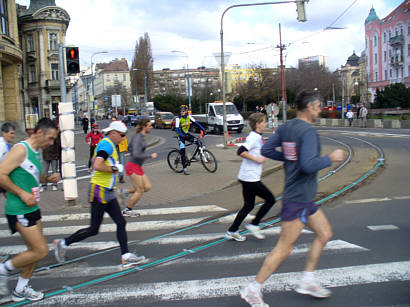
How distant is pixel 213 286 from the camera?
14.0 feet

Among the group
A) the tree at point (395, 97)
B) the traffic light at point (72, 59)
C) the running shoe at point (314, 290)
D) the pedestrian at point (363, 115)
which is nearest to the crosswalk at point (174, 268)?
the running shoe at point (314, 290)

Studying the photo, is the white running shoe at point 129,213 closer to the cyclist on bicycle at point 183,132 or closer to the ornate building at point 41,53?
the cyclist on bicycle at point 183,132

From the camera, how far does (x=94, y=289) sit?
4363 millimetres

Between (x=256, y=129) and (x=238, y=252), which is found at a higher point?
(x=256, y=129)

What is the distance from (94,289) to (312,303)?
87.0 inches

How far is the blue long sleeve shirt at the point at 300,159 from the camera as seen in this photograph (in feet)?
11.3

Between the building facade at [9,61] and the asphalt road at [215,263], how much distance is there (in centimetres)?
2426

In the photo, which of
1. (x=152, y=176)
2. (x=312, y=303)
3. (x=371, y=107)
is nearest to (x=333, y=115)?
(x=371, y=107)

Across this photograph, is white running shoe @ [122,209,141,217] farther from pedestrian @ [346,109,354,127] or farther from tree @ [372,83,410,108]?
tree @ [372,83,410,108]

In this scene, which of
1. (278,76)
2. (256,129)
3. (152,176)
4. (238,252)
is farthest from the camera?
(278,76)

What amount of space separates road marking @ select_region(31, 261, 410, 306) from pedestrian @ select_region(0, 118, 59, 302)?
42 cm

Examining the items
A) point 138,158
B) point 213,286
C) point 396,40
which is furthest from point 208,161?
point 396,40

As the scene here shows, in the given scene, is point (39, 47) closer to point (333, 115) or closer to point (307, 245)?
point (333, 115)

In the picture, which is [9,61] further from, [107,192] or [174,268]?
[174,268]
